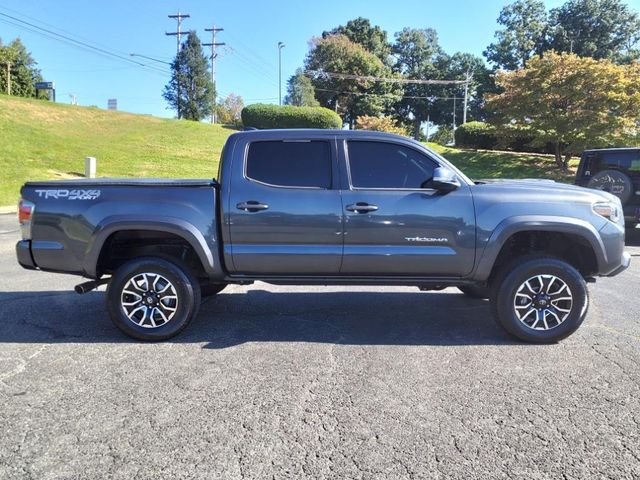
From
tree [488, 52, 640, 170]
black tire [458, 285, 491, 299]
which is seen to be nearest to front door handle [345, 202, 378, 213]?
black tire [458, 285, 491, 299]

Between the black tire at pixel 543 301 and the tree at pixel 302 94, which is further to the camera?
the tree at pixel 302 94

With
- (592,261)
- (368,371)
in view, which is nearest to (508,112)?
(592,261)

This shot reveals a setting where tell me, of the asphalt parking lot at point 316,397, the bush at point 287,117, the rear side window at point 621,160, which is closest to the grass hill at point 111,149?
the bush at point 287,117

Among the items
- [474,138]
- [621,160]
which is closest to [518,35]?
[474,138]

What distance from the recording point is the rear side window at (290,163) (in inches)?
184

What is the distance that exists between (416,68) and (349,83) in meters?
20.3

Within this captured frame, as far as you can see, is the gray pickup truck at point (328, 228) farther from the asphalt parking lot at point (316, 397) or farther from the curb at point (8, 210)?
the curb at point (8, 210)

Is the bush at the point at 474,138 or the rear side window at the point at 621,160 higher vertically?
the bush at the point at 474,138

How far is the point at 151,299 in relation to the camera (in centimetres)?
460

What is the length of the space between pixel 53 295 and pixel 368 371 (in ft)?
14.1

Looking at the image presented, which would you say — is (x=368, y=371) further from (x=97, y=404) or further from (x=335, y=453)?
(x=97, y=404)

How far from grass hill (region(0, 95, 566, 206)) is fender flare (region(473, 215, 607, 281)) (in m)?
17.9

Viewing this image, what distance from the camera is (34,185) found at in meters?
4.61

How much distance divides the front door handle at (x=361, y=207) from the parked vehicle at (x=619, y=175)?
8.23 meters
